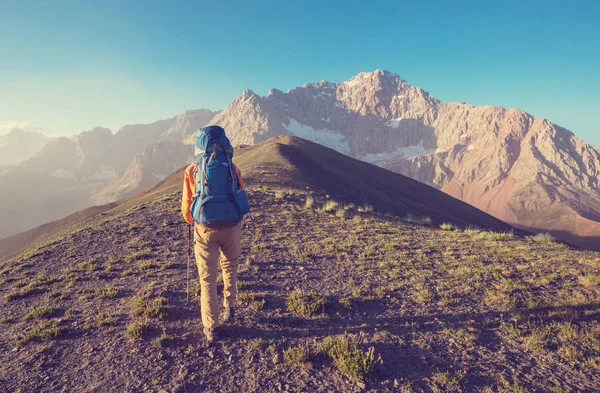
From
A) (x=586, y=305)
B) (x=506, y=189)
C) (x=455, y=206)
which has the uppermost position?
(x=586, y=305)

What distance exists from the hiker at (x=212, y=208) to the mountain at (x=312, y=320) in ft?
2.86

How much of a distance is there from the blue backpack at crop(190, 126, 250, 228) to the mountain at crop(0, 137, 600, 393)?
2045mm

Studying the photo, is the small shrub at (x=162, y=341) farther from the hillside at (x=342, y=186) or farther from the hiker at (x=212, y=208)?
the hillside at (x=342, y=186)

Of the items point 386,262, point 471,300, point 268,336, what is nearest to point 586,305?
point 471,300

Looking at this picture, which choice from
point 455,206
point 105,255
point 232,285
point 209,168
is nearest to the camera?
point 209,168

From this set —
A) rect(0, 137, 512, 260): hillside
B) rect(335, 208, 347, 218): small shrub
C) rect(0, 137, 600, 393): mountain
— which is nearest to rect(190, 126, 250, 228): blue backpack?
rect(0, 137, 600, 393): mountain

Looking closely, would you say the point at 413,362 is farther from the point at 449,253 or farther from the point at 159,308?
the point at 449,253

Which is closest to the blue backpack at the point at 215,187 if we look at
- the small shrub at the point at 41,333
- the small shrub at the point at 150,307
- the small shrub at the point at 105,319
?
the small shrub at the point at 150,307

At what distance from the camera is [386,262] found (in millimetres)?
8859

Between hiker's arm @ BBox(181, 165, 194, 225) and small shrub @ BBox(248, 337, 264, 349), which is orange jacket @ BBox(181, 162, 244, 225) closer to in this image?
hiker's arm @ BBox(181, 165, 194, 225)

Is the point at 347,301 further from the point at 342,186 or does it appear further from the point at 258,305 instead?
the point at 342,186

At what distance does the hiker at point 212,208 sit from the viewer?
496cm

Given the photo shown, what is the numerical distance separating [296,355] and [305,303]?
5.01ft

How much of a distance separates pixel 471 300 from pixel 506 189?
708 ft
